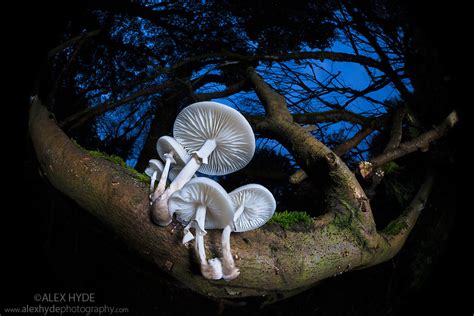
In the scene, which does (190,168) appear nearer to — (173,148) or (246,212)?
(173,148)

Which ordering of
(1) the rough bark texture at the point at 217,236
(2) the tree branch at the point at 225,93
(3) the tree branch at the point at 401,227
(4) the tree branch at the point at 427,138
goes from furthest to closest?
(2) the tree branch at the point at 225,93
(4) the tree branch at the point at 427,138
(3) the tree branch at the point at 401,227
(1) the rough bark texture at the point at 217,236

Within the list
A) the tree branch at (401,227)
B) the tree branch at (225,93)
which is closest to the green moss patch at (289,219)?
the tree branch at (401,227)

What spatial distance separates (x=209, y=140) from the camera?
1.34 m

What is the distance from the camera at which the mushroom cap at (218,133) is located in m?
1.18

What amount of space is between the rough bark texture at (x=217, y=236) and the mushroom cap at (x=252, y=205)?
47 mm

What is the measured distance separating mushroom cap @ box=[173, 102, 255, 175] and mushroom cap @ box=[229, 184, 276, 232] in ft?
0.79

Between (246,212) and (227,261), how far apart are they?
0.86 feet

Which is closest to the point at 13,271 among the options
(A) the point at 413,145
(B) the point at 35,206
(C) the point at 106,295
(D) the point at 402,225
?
(B) the point at 35,206

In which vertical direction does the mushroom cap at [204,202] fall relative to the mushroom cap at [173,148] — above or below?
below

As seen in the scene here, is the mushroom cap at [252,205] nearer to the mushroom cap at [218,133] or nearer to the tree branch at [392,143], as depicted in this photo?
the mushroom cap at [218,133]

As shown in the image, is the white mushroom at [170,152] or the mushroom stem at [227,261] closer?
the mushroom stem at [227,261]

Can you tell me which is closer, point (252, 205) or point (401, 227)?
point (252, 205)

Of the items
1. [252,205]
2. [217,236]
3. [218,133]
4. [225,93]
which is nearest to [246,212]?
[252,205]

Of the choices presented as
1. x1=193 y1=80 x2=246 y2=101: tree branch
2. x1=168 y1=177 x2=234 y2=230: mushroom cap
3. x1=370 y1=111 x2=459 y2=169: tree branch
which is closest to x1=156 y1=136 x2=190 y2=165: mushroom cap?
x1=168 y1=177 x2=234 y2=230: mushroom cap
